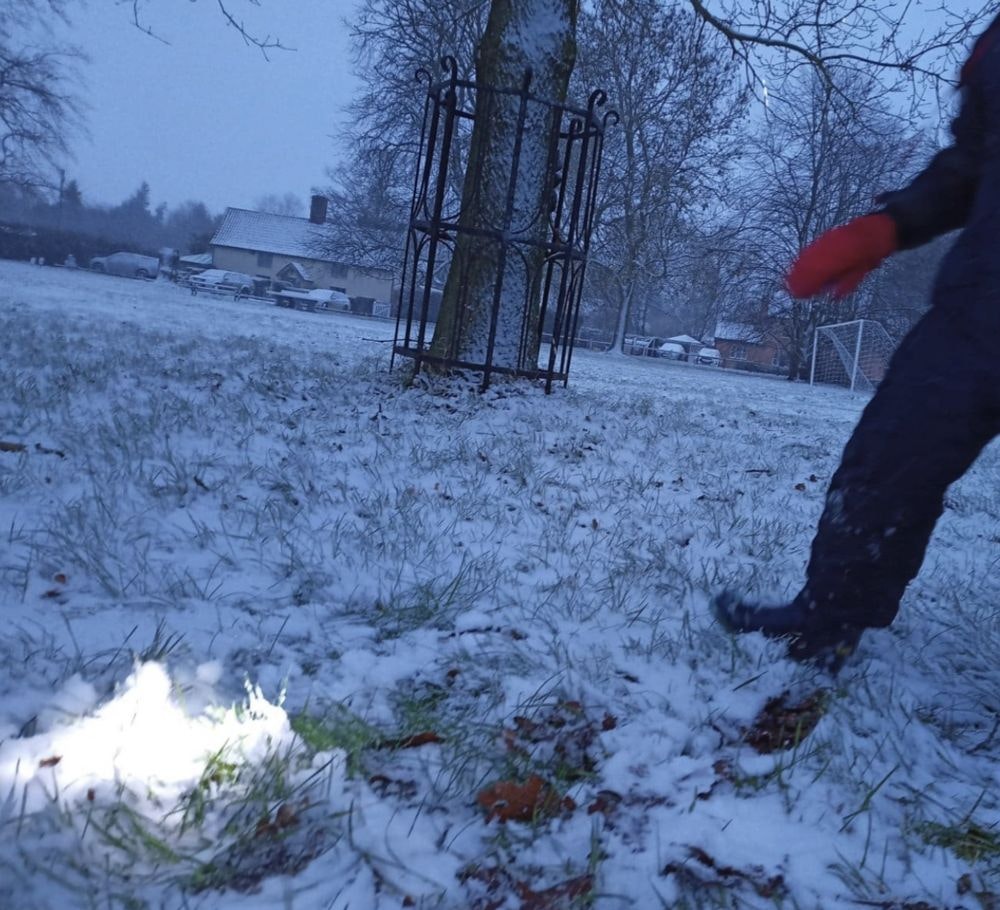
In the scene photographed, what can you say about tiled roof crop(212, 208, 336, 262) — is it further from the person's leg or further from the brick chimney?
the person's leg

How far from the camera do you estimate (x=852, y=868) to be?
1125 millimetres

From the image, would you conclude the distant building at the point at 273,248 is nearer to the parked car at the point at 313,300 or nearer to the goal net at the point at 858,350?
the parked car at the point at 313,300

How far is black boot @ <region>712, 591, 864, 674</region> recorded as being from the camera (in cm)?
166

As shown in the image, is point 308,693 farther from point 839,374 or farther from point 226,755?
point 839,374

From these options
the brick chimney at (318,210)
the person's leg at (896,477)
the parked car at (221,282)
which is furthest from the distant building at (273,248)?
the person's leg at (896,477)

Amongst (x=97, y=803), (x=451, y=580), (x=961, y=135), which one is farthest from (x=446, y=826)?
(x=961, y=135)

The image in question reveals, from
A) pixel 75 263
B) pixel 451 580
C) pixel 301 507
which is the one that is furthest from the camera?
pixel 75 263

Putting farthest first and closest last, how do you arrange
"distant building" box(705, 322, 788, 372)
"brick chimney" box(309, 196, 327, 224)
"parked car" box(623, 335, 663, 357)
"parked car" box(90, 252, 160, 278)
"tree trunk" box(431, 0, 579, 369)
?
"brick chimney" box(309, 196, 327, 224) < "parked car" box(90, 252, 160, 278) < "distant building" box(705, 322, 788, 372) < "parked car" box(623, 335, 663, 357) < "tree trunk" box(431, 0, 579, 369)

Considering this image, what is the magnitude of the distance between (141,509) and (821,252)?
7.05 ft

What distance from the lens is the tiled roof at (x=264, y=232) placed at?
2327 inches

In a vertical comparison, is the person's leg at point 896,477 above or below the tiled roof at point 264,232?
below

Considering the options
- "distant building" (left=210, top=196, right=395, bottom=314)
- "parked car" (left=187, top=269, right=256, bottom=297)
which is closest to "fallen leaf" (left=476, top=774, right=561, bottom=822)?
"parked car" (left=187, top=269, right=256, bottom=297)

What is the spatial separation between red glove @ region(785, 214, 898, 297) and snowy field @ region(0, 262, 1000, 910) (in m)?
0.84

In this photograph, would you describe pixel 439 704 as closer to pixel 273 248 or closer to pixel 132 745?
pixel 132 745
